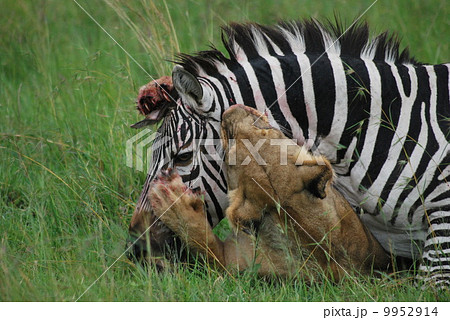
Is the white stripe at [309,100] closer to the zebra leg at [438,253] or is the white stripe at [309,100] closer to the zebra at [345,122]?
the zebra at [345,122]

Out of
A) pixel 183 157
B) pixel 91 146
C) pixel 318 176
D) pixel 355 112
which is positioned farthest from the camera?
pixel 91 146

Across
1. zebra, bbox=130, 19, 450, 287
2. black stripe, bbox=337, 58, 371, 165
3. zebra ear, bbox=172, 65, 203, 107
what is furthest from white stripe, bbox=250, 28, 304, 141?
zebra ear, bbox=172, 65, 203, 107

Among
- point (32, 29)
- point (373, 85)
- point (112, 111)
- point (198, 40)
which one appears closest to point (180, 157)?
point (373, 85)

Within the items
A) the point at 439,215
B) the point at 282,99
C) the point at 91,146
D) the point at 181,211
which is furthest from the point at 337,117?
the point at 91,146

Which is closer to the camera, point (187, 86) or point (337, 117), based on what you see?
point (187, 86)

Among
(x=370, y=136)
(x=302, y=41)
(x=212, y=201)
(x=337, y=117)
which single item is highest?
(x=302, y=41)

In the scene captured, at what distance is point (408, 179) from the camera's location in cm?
411

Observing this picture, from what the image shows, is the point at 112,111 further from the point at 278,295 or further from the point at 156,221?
the point at 278,295

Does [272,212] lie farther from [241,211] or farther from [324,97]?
[324,97]

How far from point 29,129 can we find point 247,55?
3.04 m

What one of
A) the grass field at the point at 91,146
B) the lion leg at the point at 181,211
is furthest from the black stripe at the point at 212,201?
the grass field at the point at 91,146

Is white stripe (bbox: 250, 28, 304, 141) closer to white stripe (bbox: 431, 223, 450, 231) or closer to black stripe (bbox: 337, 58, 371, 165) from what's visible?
black stripe (bbox: 337, 58, 371, 165)

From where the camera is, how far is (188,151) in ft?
13.7

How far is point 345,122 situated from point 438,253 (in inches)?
39.6
